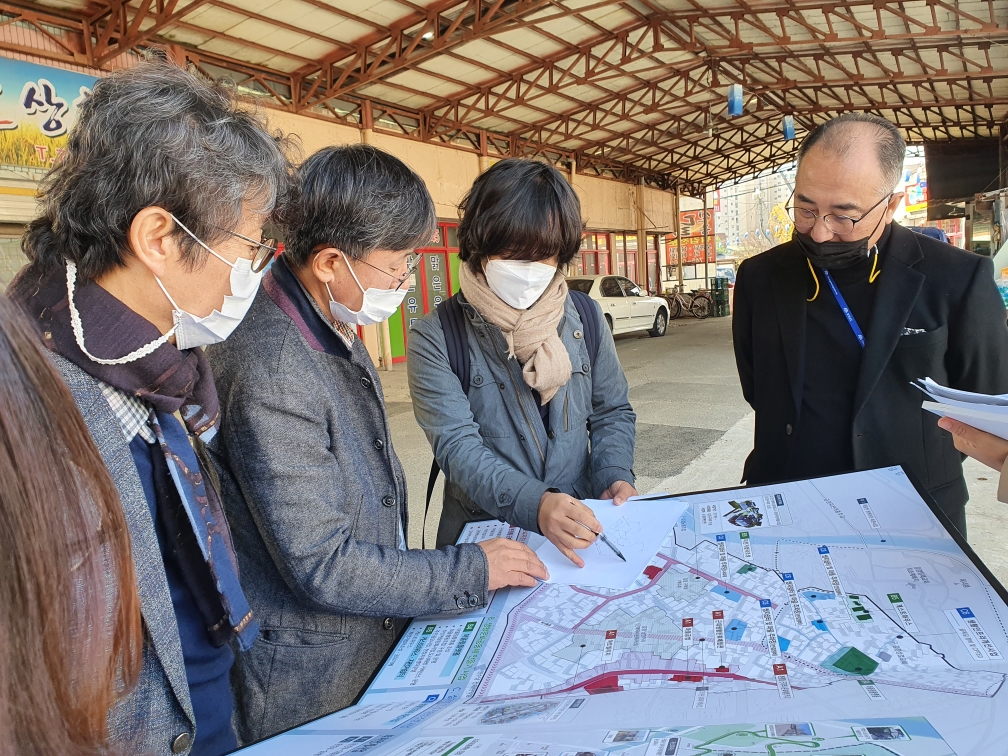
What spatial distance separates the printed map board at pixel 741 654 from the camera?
71 centimetres

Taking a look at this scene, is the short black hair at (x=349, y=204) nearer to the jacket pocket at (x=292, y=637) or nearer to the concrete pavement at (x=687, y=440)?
the jacket pocket at (x=292, y=637)

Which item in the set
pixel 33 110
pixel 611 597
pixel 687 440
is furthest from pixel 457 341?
pixel 33 110

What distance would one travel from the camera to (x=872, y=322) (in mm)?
1587

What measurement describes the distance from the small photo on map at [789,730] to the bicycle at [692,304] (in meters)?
19.6

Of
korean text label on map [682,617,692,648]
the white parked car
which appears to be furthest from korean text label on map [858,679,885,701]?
the white parked car

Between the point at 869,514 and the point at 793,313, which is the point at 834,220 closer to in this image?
the point at 793,313

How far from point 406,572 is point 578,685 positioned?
356mm

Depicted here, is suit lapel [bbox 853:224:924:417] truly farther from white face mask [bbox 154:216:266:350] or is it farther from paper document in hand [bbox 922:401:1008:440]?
white face mask [bbox 154:216:266:350]

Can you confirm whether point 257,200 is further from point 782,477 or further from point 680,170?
point 680,170

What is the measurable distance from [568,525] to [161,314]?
2.67ft

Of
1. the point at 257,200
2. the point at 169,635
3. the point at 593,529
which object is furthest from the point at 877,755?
the point at 257,200

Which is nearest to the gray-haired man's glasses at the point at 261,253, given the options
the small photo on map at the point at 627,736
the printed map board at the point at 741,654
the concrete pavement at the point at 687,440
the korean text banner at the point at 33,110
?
the printed map board at the point at 741,654

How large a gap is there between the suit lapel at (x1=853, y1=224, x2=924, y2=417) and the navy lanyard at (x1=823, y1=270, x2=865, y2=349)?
3 cm

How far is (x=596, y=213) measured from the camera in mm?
17625
